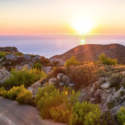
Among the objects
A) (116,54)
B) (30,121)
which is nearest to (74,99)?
(30,121)

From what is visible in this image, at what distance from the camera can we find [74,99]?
446 cm

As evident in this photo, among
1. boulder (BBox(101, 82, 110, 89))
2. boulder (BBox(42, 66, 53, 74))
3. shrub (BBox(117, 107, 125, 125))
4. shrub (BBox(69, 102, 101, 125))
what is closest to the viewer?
shrub (BBox(117, 107, 125, 125))

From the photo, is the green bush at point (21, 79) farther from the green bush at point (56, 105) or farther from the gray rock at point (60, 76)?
the green bush at point (56, 105)

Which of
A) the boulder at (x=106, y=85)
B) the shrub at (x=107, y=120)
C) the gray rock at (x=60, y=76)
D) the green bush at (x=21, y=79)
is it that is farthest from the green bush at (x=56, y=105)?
the green bush at (x=21, y=79)

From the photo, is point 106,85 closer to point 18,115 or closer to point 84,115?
point 84,115

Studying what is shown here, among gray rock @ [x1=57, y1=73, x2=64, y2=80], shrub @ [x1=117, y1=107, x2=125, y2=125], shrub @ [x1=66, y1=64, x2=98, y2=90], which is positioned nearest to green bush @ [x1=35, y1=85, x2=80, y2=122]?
shrub @ [x1=117, y1=107, x2=125, y2=125]

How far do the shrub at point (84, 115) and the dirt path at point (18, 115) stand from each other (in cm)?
65

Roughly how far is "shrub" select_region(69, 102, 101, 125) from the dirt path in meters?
0.65

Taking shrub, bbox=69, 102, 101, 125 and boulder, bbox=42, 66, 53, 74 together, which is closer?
shrub, bbox=69, 102, 101, 125

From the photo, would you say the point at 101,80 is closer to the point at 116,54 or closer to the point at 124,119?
the point at 124,119

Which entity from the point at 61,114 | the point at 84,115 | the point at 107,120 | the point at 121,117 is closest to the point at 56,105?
the point at 61,114

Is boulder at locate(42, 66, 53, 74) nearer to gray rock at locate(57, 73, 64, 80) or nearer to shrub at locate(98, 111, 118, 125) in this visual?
gray rock at locate(57, 73, 64, 80)

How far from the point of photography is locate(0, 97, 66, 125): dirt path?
4.17 m

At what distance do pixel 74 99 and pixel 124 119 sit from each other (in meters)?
1.50
